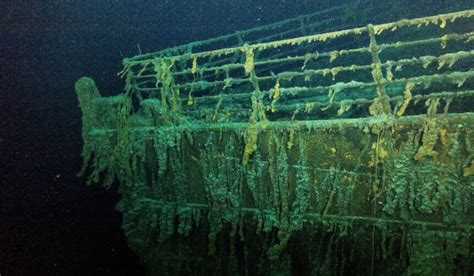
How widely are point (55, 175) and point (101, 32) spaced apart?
5.46 meters

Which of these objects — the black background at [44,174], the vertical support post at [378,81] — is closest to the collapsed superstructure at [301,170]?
the vertical support post at [378,81]

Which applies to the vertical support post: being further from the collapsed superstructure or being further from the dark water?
the dark water

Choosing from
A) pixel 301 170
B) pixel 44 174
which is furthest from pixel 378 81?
pixel 44 174

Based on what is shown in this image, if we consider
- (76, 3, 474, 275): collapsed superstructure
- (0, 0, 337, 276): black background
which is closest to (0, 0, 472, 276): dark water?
(0, 0, 337, 276): black background

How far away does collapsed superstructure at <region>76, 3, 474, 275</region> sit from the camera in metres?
3.04

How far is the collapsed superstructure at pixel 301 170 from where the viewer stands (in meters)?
3.04

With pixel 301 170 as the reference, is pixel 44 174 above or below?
below

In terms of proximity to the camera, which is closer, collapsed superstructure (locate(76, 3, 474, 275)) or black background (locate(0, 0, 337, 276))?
collapsed superstructure (locate(76, 3, 474, 275))

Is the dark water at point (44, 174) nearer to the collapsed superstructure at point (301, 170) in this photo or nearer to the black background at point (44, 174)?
the black background at point (44, 174)

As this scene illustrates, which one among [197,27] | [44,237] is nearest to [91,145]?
[44,237]

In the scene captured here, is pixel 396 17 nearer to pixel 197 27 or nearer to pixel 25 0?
pixel 197 27

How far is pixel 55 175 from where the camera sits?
10047 mm

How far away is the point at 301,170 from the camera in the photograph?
145 inches

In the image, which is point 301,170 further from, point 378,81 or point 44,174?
point 44,174
